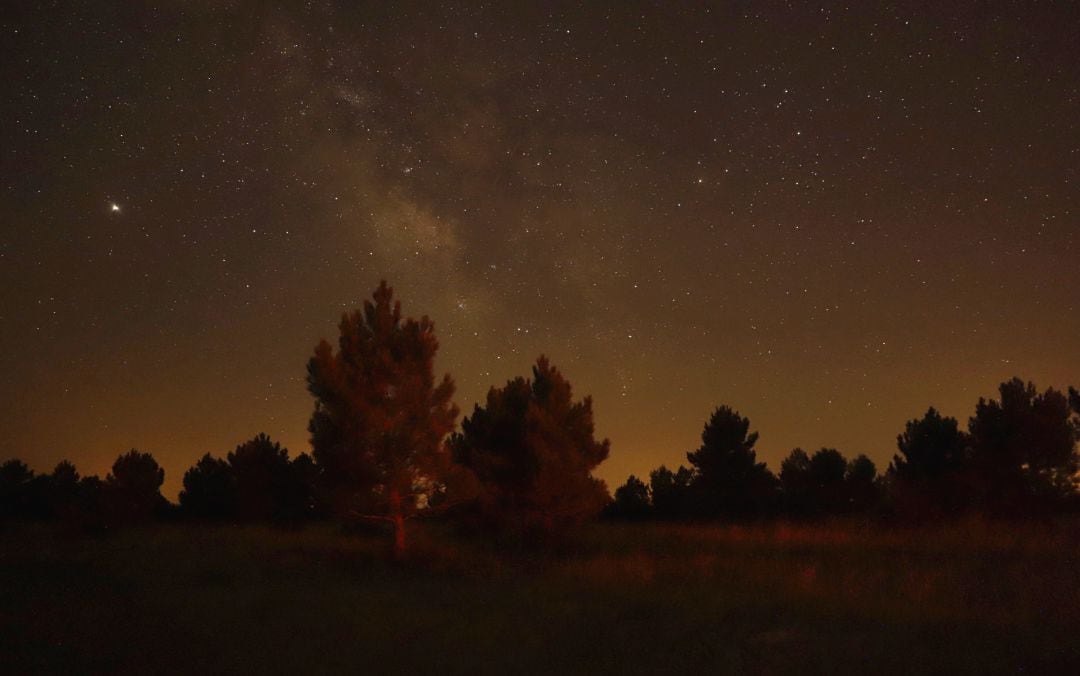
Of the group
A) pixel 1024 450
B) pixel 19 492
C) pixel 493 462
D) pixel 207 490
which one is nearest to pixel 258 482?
pixel 207 490

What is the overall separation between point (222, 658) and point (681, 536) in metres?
22.1

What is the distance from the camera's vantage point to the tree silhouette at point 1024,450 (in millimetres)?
26188

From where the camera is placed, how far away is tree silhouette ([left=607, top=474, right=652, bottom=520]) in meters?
48.8

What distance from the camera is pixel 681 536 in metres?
29.1

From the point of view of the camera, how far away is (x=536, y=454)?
24281mm

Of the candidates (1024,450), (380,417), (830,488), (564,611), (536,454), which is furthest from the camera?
(830,488)

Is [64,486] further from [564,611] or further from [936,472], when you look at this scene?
[936,472]

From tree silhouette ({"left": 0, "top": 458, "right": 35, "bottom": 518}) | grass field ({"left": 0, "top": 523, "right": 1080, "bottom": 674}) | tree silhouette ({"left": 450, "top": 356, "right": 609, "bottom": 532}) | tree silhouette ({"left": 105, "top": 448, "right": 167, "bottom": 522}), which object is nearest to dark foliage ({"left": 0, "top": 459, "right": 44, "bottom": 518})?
tree silhouette ({"left": 0, "top": 458, "right": 35, "bottom": 518})

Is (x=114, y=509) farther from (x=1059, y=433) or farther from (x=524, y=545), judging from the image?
(x=1059, y=433)

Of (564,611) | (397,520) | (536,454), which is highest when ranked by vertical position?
(536,454)

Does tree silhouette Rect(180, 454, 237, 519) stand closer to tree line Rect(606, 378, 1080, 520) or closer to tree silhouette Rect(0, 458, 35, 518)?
tree silhouette Rect(0, 458, 35, 518)

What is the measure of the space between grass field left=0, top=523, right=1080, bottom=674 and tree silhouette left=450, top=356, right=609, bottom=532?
2.51m

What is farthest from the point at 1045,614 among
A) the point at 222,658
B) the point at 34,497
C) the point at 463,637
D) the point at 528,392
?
the point at 34,497

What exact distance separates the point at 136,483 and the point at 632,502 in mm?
28363
